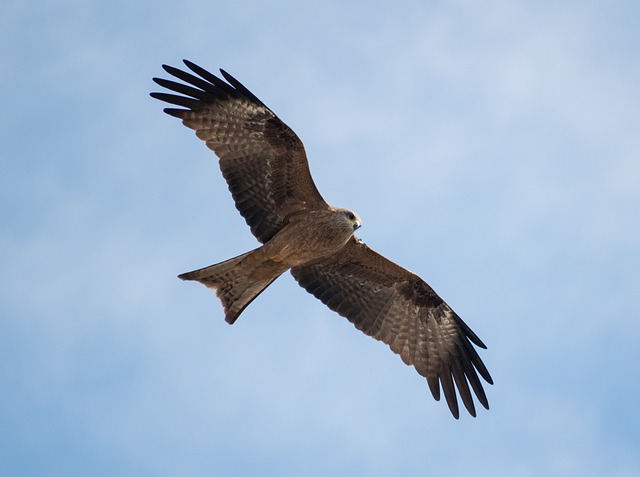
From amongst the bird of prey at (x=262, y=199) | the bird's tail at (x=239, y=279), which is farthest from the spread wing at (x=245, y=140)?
the bird's tail at (x=239, y=279)

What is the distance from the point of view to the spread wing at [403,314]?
1236 centimetres

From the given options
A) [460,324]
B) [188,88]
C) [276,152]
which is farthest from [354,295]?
[188,88]

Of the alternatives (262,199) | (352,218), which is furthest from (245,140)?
(352,218)

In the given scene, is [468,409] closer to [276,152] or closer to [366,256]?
[366,256]

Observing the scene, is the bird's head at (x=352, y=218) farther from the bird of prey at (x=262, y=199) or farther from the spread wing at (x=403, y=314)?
the spread wing at (x=403, y=314)

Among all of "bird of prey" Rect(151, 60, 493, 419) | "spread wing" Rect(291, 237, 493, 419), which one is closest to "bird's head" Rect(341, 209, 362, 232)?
"bird of prey" Rect(151, 60, 493, 419)

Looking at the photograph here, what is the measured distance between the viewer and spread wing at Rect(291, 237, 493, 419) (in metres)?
12.4

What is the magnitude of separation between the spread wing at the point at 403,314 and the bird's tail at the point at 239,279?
0.96 metres

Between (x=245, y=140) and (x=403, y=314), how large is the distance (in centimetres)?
314

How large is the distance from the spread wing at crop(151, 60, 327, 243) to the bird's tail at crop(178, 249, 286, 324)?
71 cm

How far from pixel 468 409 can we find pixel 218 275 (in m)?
3.59

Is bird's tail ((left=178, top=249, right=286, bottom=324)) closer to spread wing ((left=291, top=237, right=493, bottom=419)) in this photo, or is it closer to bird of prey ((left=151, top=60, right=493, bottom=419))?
bird of prey ((left=151, top=60, right=493, bottom=419))

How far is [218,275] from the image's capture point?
1139 centimetres

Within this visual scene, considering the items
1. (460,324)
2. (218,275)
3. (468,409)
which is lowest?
(218,275)
